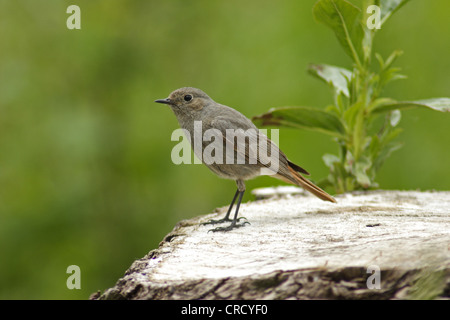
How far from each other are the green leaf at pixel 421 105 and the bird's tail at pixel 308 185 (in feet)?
2.92

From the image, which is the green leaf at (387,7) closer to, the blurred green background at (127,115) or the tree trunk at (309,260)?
the tree trunk at (309,260)

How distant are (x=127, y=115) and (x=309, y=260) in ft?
12.9

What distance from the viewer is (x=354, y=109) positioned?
12.6ft

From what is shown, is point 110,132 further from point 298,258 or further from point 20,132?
point 298,258

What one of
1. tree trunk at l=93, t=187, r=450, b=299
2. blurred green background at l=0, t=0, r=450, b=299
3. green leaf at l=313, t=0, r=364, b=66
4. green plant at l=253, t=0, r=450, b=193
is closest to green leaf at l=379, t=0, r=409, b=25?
green plant at l=253, t=0, r=450, b=193

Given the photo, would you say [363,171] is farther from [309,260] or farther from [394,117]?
[309,260]

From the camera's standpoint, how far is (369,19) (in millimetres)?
3939

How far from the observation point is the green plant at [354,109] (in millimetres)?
3832

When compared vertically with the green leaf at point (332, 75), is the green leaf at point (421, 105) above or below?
below

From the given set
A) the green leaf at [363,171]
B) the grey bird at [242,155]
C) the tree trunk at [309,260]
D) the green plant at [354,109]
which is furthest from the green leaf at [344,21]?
the tree trunk at [309,260]

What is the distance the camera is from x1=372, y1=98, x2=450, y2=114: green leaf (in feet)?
11.4

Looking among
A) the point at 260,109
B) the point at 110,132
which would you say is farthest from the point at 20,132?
the point at 260,109

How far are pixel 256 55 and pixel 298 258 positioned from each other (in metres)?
4.79

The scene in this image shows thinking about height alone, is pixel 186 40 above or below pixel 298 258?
Answer: above
